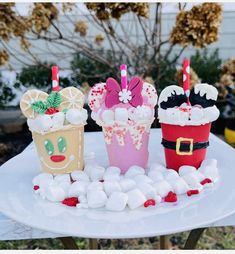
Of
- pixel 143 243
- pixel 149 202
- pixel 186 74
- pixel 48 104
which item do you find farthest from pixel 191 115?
pixel 143 243

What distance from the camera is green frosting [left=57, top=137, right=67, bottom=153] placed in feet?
4.00

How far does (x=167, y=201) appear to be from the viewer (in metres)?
1.02

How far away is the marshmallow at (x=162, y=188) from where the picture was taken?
1039mm

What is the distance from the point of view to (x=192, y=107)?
122 cm

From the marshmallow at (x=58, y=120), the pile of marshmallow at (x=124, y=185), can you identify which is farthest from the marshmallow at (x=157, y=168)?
the marshmallow at (x=58, y=120)

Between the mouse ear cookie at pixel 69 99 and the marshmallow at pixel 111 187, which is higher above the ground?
the mouse ear cookie at pixel 69 99

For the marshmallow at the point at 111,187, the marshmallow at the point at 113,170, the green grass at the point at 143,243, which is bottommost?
the green grass at the point at 143,243

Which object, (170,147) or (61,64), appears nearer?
(170,147)

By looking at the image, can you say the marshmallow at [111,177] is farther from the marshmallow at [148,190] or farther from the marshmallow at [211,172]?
the marshmallow at [211,172]

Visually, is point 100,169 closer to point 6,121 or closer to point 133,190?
point 133,190

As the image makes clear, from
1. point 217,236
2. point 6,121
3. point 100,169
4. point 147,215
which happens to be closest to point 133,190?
point 147,215

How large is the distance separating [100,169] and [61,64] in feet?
9.26

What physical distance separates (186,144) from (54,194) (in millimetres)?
442

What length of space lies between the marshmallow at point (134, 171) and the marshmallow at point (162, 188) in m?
0.11
